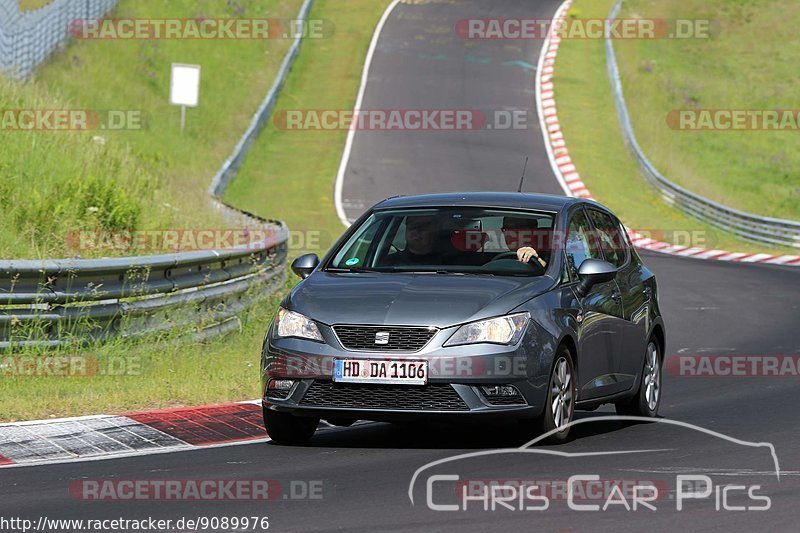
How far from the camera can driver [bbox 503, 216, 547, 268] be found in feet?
32.0

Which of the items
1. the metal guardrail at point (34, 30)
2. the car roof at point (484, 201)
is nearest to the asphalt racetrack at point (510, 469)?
the car roof at point (484, 201)

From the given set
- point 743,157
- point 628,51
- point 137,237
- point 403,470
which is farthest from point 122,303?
point 628,51

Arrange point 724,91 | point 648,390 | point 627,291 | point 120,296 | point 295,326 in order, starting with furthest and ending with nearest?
point 724,91 < point 120,296 < point 648,390 < point 627,291 < point 295,326

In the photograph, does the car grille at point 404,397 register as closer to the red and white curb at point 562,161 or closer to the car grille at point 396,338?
the car grille at point 396,338

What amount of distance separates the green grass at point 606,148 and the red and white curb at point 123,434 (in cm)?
2491

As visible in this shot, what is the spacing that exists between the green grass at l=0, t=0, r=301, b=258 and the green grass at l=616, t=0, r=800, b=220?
12.6 metres

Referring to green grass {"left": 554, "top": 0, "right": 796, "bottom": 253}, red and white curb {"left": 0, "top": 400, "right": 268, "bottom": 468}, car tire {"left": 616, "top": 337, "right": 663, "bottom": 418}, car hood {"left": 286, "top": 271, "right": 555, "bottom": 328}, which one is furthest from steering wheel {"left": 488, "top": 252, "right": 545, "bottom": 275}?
green grass {"left": 554, "top": 0, "right": 796, "bottom": 253}

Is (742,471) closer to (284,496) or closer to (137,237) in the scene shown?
(284,496)

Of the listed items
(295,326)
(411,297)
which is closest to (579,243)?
(411,297)

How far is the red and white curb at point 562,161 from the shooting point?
3181 cm

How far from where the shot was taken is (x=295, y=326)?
9.02m

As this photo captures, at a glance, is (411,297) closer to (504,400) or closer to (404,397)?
(404,397)

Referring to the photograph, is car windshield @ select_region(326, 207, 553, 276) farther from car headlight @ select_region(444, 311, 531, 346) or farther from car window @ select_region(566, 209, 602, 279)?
car headlight @ select_region(444, 311, 531, 346)

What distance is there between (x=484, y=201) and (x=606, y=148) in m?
32.9
